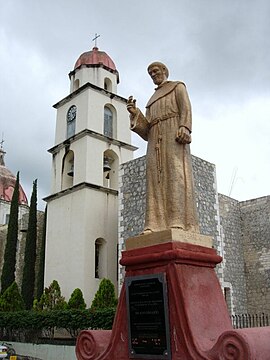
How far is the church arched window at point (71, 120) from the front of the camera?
18836 mm

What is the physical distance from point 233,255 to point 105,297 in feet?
19.3

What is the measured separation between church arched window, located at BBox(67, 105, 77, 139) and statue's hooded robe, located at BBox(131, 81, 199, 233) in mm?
13286

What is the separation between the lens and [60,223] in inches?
688

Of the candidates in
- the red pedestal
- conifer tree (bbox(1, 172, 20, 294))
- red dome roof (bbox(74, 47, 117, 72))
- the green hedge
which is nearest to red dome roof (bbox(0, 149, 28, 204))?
conifer tree (bbox(1, 172, 20, 294))

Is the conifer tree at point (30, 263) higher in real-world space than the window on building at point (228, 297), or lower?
higher

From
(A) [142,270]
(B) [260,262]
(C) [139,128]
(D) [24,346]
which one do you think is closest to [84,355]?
(A) [142,270]

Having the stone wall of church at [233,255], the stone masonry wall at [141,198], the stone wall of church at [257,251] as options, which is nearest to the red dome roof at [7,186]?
the stone wall of church at [233,255]

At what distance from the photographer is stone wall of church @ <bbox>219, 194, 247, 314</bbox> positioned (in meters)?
Answer: 17.0

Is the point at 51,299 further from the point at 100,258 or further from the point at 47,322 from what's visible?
the point at 100,258

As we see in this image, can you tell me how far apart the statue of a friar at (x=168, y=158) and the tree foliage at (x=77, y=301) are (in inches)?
410

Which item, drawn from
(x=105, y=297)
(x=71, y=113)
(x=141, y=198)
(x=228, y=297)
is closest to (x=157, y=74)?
(x=141, y=198)

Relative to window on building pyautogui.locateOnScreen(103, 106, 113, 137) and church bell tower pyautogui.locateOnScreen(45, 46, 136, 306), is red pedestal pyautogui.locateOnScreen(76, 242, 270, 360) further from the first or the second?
window on building pyautogui.locateOnScreen(103, 106, 113, 137)

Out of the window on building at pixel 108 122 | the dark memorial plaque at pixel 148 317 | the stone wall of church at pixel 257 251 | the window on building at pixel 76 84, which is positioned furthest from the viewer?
the window on building at pixel 76 84

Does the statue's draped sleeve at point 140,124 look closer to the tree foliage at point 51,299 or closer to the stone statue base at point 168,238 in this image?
the stone statue base at point 168,238
